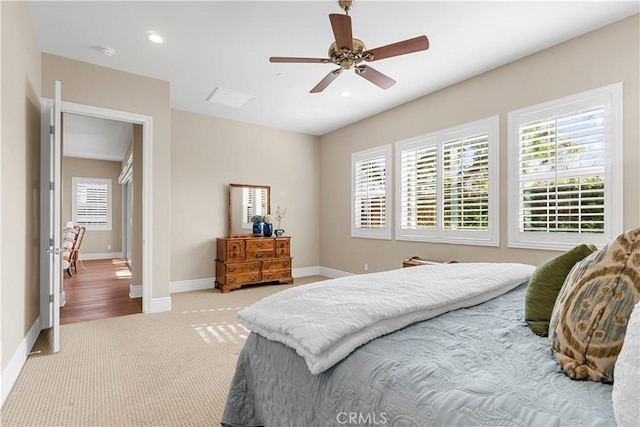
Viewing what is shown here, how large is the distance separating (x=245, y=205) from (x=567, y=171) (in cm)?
445

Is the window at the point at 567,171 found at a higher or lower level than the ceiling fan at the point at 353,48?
lower

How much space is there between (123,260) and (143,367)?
7315 millimetres

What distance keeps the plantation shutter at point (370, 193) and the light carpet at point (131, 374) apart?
2.74 meters

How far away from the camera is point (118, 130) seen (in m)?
6.40

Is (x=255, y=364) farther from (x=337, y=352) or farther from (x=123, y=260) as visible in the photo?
(x=123, y=260)

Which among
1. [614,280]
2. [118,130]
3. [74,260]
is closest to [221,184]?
[118,130]

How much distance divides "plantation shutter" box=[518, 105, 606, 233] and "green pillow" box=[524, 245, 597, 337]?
2.16 m

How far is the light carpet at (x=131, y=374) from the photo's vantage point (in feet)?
6.27

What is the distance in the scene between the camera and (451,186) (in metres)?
4.18

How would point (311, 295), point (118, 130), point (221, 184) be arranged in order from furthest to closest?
point (118, 130)
point (221, 184)
point (311, 295)

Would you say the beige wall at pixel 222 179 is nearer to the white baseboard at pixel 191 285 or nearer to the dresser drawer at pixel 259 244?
the white baseboard at pixel 191 285

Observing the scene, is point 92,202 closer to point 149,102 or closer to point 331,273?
point 149,102

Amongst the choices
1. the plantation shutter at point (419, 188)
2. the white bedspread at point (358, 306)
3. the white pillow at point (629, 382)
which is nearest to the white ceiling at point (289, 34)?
the plantation shutter at point (419, 188)

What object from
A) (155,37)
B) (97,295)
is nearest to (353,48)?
(155,37)
